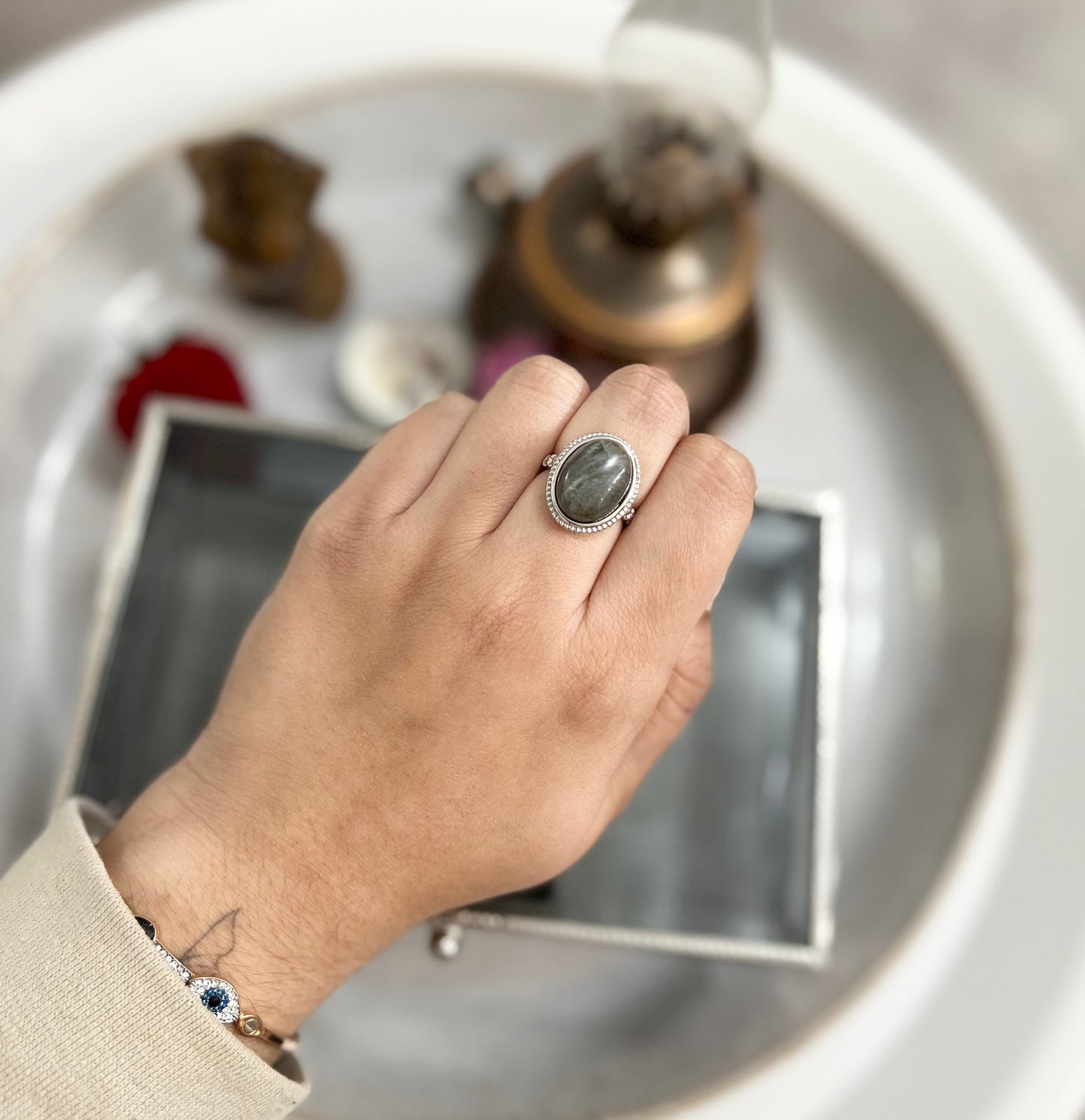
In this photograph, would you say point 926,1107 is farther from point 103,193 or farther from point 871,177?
point 103,193

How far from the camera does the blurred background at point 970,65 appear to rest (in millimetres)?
810

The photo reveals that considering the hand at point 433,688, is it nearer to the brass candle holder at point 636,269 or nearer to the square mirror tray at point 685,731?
the square mirror tray at point 685,731

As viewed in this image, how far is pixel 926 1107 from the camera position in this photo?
0.48m

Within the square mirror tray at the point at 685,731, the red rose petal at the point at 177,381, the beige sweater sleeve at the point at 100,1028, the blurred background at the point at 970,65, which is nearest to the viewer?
the beige sweater sleeve at the point at 100,1028

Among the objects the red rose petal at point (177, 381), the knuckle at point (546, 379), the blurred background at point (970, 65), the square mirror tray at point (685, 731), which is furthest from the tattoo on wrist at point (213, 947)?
the blurred background at point (970, 65)

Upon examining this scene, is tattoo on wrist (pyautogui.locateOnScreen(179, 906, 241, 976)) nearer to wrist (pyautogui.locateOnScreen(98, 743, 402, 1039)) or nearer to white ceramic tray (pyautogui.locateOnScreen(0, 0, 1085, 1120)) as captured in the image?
wrist (pyautogui.locateOnScreen(98, 743, 402, 1039))

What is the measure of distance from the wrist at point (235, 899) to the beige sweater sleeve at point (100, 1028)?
3 cm

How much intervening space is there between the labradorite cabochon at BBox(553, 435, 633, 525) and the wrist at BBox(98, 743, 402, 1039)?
18cm

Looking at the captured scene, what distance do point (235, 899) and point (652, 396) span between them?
26 centimetres

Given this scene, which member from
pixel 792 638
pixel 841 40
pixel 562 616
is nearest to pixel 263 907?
pixel 562 616

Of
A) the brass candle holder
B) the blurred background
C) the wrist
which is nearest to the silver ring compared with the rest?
the wrist

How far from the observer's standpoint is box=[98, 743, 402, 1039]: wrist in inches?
14.9

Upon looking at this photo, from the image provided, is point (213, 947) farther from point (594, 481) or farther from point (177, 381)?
point (177, 381)

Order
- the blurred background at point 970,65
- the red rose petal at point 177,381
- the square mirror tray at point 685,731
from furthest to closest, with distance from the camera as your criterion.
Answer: the blurred background at point 970,65 → the red rose petal at point 177,381 → the square mirror tray at point 685,731
